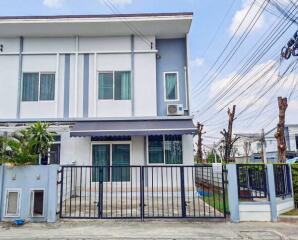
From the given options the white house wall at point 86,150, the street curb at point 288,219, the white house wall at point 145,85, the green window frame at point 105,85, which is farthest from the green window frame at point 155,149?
the street curb at point 288,219

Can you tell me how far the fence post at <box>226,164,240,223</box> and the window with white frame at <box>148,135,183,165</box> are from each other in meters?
6.30

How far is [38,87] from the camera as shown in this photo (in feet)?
57.8

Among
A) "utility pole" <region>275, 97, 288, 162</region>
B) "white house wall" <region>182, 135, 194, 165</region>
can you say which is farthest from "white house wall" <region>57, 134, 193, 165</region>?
"utility pole" <region>275, 97, 288, 162</region>

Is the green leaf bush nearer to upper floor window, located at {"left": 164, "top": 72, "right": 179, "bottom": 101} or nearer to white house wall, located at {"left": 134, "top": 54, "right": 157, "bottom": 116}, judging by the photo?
white house wall, located at {"left": 134, "top": 54, "right": 157, "bottom": 116}

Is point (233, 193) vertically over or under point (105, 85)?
under

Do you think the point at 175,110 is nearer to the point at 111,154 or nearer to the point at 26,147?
the point at 111,154

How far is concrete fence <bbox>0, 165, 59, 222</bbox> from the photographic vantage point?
10.2 metres

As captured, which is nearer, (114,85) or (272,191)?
(272,191)

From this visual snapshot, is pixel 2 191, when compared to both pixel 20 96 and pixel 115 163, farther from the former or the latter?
pixel 20 96

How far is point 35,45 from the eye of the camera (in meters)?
17.9

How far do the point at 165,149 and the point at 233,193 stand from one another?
685 centimetres

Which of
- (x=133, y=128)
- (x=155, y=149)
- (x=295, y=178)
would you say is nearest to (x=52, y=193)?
(x=133, y=128)

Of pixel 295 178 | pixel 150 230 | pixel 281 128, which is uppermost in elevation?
pixel 281 128

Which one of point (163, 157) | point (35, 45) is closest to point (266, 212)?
point (163, 157)
